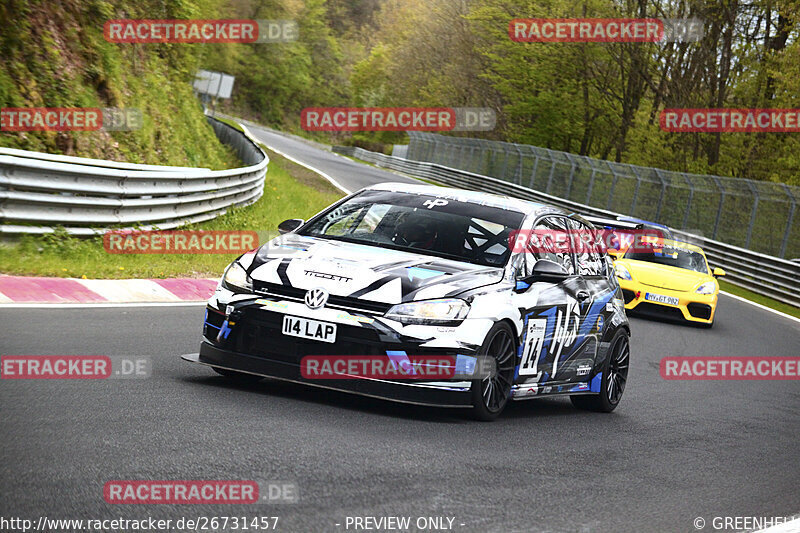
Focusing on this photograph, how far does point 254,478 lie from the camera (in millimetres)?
4910

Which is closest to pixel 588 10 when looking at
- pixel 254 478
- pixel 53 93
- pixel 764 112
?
pixel 764 112

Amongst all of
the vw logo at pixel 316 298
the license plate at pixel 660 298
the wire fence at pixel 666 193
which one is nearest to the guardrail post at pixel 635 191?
the wire fence at pixel 666 193

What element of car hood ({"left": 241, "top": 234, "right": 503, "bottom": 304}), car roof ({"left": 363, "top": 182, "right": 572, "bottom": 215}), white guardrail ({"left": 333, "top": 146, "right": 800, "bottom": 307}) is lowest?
white guardrail ({"left": 333, "top": 146, "right": 800, "bottom": 307})

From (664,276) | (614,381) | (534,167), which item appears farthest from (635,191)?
(614,381)

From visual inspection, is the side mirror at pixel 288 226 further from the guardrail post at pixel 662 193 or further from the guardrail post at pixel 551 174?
the guardrail post at pixel 551 174

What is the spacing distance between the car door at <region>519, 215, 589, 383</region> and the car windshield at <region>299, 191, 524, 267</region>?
28cm

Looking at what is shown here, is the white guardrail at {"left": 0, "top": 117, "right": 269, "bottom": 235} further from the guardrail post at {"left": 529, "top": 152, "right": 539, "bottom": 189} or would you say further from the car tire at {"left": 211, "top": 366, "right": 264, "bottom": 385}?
the guardrail post at {"left": 529, "top": 152, "right": 539, "bottom": 189}

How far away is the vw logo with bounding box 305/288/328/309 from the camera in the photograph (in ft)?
21.7

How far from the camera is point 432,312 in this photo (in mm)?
6668

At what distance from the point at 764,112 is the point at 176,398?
37.8 m

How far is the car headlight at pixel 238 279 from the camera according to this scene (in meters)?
6.91

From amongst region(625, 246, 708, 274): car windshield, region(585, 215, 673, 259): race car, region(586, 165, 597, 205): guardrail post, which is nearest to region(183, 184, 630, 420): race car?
region(625, 246, 708, 274): car windshield

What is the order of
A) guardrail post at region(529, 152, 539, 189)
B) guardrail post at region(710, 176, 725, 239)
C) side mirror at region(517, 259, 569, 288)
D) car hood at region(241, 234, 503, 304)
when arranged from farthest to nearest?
guardrail post at region(529, 152, 539, 189) → guardrail post at region(710, 176, 725, 239) → side mirror at region(517, 259, 569, 288) → car hood at region(241, 234, 503, 304)

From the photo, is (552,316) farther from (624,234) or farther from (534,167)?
(534,167)
